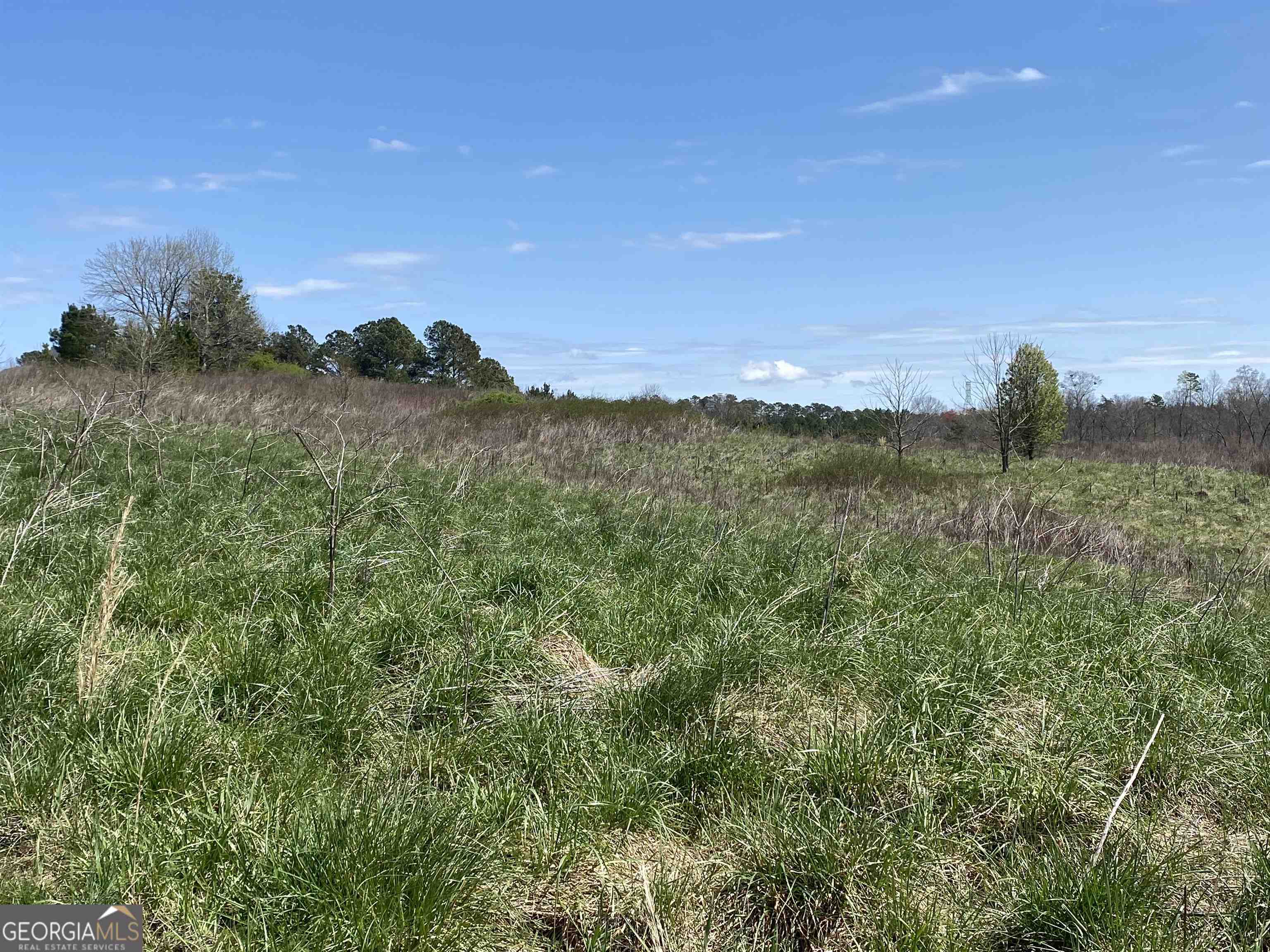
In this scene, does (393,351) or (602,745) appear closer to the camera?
(602,745)

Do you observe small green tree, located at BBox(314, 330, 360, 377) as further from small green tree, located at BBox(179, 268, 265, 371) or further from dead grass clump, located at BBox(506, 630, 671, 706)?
dead grass clump, located at BBox(506, 630, 671, 706)

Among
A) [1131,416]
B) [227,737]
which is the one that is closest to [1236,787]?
[227,737]

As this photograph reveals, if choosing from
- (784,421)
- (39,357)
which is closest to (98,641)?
(784,421)

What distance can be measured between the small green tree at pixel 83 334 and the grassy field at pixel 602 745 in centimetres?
4180

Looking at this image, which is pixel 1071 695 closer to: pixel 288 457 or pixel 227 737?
pixel 227 737

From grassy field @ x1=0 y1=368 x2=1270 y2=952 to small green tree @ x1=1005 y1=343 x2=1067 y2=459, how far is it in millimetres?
23504

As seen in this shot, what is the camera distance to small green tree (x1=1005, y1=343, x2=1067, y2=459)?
2714 centimetres

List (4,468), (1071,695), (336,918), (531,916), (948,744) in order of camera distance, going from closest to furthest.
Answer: (336,918), (531,916), (948,744), (1071,695), (4,468)

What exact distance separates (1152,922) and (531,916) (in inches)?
66.3

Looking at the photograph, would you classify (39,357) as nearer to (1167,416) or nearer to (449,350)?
(449,350)

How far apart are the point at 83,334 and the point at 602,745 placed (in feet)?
166

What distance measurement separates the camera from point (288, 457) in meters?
8.73

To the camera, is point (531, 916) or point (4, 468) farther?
point (4, 468)

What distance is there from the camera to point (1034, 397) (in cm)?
2750
